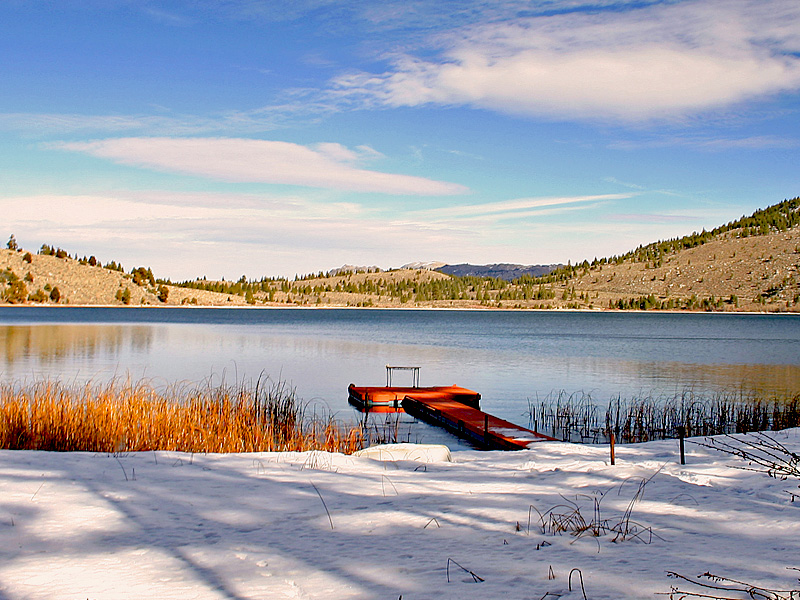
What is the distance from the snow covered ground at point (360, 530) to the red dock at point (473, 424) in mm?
4774

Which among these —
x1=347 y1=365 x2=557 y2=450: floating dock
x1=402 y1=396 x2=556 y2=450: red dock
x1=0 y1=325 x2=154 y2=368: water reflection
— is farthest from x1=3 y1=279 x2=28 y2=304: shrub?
x1=402 y1=396 x2=556 y2=450: red dock

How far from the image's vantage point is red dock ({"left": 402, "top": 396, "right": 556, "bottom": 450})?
1287 centimetres

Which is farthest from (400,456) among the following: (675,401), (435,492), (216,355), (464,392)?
(216,355)

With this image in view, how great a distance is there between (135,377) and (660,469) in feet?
69.4

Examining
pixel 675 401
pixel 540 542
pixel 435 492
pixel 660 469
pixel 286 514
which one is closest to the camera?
pixel 540 542

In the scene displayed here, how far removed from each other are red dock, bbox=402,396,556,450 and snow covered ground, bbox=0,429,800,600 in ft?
15.7

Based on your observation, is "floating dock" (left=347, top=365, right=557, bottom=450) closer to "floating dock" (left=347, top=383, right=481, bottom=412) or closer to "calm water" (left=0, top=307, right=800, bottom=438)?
"floating dock" (left=347, top=383, right=481, bottom=412)

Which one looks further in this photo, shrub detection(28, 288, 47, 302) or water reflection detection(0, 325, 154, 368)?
shrub detection(28, 288, 47, 302)

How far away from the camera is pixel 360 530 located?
17.0 feet

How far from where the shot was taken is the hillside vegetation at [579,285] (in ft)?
389

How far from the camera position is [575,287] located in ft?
507

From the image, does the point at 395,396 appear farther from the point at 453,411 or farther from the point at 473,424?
the point at 473,424

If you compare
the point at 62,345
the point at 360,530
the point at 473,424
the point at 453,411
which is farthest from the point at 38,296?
the point at 360,530

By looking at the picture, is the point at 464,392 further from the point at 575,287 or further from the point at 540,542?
the point at 575,287
